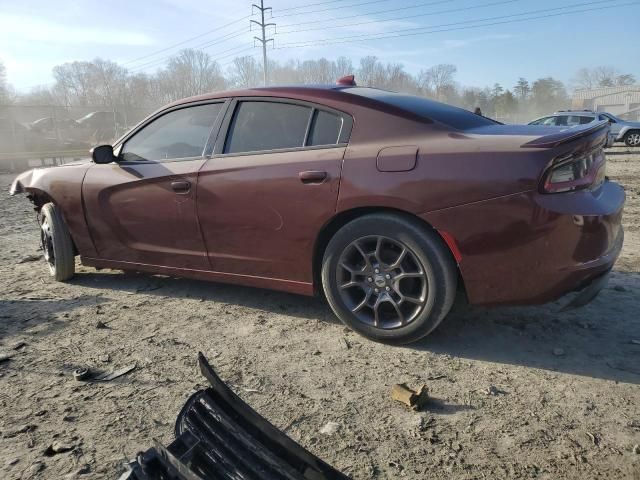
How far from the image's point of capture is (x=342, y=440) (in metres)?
2.04

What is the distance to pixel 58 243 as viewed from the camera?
13.4ft

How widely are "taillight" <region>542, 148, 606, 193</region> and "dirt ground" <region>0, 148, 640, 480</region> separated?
97cm

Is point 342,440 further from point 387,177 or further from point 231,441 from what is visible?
point 387,177

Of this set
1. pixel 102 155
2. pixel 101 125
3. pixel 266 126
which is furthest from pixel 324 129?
pixel 101 125

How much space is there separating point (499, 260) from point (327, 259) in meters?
0.99

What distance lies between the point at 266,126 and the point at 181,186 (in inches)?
29.1

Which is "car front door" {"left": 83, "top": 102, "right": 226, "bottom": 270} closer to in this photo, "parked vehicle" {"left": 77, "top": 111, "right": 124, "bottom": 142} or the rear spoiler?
the rear spoiler

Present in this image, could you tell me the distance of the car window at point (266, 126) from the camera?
311cm

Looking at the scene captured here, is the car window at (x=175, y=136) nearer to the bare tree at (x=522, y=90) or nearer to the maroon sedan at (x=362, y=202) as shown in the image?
the maroon sedan at (x=362, y=202)

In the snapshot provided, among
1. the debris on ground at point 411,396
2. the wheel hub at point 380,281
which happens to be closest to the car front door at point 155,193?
the wheel hub at point 380,281

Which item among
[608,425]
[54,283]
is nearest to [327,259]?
[608,425]

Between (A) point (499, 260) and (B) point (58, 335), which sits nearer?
(A) point (499, 260)

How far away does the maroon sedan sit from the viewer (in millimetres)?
2459

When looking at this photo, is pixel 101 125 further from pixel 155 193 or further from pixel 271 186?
pixel 271 186
